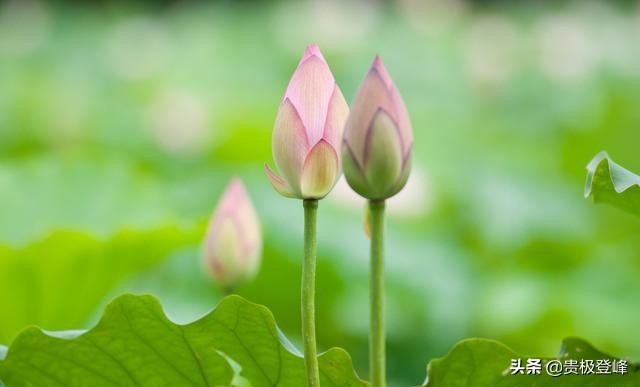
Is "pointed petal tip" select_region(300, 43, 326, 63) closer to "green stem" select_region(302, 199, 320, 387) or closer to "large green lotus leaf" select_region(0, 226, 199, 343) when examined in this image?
"green stem" select_region(302, 199, 320, 387)

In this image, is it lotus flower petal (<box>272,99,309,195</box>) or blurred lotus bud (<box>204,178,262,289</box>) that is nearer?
lotus flower petal (<box>272,99,309,195</box>)

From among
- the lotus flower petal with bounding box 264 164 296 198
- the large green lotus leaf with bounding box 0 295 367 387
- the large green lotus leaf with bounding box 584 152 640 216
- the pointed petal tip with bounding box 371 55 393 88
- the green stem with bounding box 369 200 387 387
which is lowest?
the large green lotus leaf with bounding box 0 295 367 387

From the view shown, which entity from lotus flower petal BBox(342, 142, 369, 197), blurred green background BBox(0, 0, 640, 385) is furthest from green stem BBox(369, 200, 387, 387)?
blurred green background BBox(0, 0, 640, 385)

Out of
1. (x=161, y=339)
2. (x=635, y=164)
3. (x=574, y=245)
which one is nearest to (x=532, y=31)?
(x=635, y=164)

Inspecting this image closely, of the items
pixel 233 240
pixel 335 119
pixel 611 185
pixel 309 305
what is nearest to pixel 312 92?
pixel 335 119

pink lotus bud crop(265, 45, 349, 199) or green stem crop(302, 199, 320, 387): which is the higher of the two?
pink lotus bud crop(265, 45, 349, 199)

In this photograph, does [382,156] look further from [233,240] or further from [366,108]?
[233,240]

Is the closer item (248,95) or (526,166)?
(526,166)

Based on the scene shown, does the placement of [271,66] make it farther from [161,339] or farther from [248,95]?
[161,339]

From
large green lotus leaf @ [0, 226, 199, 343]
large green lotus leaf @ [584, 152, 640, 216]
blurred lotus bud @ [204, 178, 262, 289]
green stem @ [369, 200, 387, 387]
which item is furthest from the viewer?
large green lotus leaf @ [0, 226, 199, 343]
